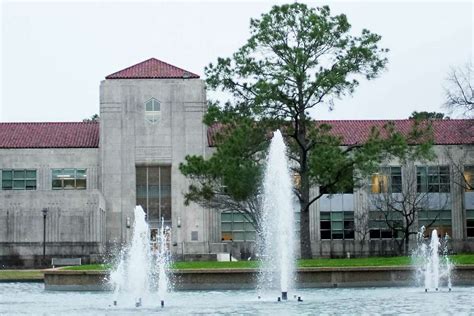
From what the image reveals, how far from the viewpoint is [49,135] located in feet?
226

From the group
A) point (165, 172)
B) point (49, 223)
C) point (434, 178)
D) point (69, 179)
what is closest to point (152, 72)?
point (165, 172)

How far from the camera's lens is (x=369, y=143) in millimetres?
43562

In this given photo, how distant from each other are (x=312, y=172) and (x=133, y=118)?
25.1m

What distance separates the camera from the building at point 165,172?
65.5 metres

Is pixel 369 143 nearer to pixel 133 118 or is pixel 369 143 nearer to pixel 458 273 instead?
pixel 458 273

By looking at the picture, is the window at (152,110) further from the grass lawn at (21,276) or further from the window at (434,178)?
the grass lawn at (21,276)

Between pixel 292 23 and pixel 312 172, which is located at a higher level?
pixel 292 23

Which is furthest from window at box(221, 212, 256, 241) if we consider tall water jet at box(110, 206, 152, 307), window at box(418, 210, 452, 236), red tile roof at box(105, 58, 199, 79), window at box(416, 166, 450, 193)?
tall water jet at box(110, 206, 152, 307)

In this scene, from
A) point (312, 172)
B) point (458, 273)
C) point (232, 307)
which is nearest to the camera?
point (232, 307)

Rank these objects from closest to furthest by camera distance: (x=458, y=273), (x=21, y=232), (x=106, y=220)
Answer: (x=458, y=273), (x=21, y=232), (x=106, y=220)

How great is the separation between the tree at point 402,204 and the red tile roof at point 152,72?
14.7 meters

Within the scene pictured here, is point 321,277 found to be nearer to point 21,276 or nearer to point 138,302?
point 138,302

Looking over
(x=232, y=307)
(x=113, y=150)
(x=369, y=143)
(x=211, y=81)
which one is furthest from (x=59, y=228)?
(x=232, y=307)

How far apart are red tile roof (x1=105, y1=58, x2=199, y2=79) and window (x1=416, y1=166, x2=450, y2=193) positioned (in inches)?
653
